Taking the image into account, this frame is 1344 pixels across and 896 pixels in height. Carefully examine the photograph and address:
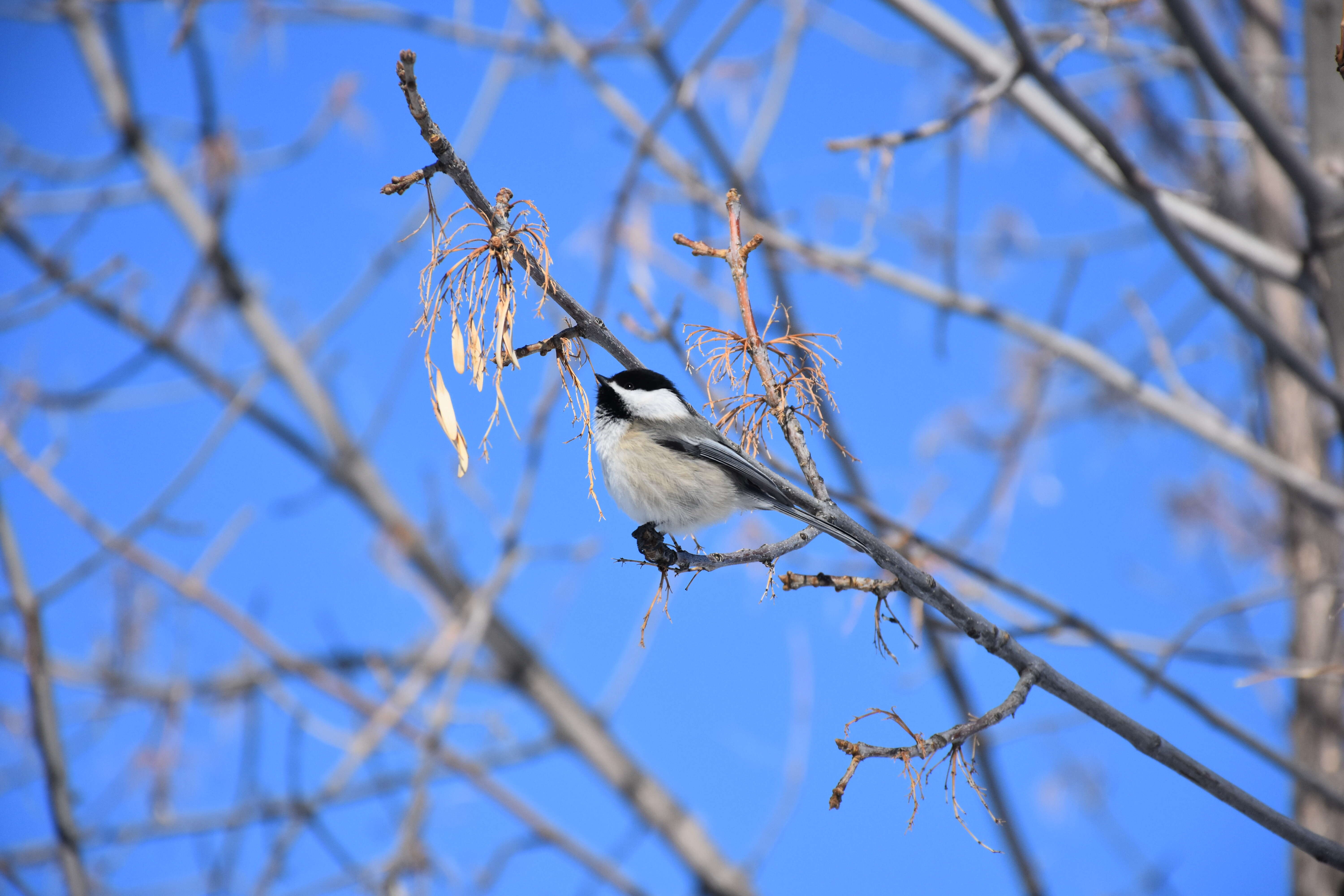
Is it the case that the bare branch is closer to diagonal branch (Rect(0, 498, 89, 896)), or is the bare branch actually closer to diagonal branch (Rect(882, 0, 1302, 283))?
diagonal branch (Rect(882, 0, 1302, 283))

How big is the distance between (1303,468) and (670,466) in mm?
Answer: 3208

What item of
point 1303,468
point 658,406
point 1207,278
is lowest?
point 658,406

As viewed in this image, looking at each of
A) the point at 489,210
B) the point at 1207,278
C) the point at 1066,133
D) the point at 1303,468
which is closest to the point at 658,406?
the point at 489,210

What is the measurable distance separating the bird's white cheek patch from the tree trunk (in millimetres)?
2161

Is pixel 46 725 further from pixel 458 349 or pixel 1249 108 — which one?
pixel 1249 108

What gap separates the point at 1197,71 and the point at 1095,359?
1.56 m

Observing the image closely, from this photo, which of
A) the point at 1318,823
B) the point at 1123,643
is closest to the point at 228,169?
the point at 1123,643

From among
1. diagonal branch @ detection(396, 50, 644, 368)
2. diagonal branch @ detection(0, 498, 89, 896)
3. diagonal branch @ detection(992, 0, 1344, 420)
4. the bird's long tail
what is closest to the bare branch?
the bird's long tail

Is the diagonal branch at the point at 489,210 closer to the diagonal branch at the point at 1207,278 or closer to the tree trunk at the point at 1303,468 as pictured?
the diagonal branch at the point at 1207,278

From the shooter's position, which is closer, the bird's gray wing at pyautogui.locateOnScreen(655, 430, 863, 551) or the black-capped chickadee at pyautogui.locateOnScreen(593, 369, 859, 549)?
the bird's gray wing at pyautogui.locateOnScreen(655, 430, 863, 551)

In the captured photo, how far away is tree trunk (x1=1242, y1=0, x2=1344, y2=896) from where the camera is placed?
3.10m

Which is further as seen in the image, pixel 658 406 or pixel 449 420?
pixel 658 406

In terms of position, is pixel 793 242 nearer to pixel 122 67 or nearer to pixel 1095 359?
pixel 1095 359

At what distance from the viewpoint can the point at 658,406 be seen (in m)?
1.98
